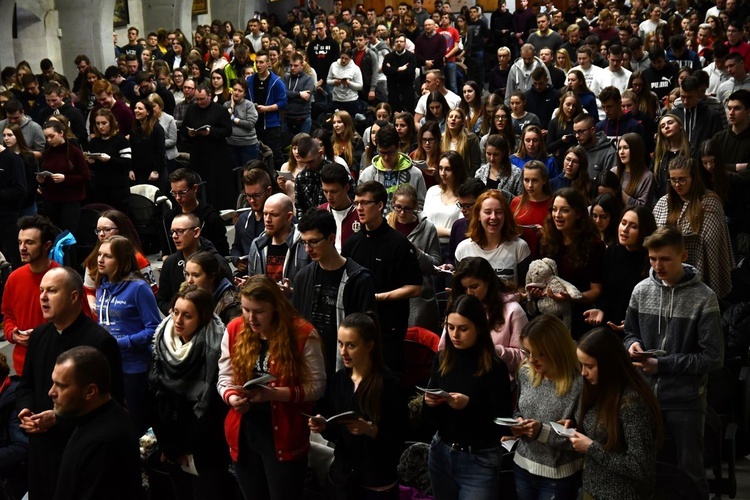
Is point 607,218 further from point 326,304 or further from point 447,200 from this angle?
point 326,304

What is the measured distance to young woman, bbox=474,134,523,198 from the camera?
28.2ft

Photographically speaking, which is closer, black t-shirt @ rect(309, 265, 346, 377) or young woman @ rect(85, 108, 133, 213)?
black t-shirt @ rect(309, 265, 346, 377)

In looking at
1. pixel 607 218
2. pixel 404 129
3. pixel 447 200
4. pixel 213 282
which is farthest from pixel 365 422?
pixel 404 129

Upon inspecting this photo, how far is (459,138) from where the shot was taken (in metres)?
9.88

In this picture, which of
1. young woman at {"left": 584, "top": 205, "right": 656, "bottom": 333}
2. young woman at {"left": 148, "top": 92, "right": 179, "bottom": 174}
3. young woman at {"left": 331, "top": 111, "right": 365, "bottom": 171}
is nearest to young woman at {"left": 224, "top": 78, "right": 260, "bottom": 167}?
young woman at {"left": 148, "top": 92, "right": 179, "bottom": 174}

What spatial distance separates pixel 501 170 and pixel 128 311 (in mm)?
3677

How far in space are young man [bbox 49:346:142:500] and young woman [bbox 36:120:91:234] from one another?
543 cm

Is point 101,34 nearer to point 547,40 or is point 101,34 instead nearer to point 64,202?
point 547,40

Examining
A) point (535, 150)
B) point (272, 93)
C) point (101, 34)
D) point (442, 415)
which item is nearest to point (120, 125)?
point (272, 93)

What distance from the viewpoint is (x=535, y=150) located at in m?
9.05

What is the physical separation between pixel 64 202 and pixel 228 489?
5.28 meters

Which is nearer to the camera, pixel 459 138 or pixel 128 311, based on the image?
pixel 128 311

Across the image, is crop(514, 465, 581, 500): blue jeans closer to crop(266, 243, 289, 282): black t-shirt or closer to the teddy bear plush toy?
the teddy bear plush toy

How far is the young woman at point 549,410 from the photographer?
479cm
